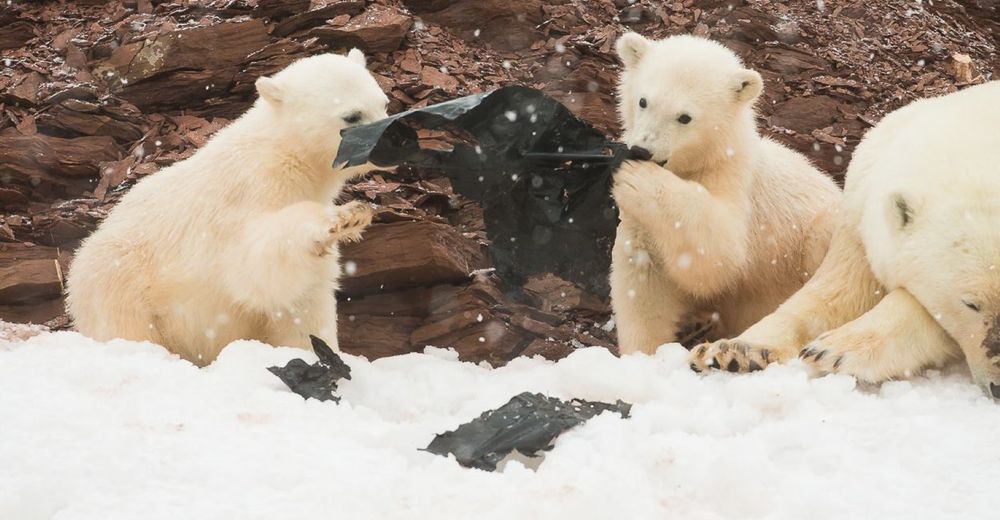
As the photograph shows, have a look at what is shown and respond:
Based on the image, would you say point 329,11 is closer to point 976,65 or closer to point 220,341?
point 220,341

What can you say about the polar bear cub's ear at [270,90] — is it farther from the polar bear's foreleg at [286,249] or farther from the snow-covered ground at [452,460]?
the snow-covered ground at [452,460]

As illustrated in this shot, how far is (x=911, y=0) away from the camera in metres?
10.3

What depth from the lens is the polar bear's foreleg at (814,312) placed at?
4.68 meters

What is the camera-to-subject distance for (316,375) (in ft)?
14.1

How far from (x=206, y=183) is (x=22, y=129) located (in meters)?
3.09

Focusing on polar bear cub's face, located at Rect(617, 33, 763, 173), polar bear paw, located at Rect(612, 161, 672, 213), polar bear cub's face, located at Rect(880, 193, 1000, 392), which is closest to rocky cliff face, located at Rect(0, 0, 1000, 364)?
polar bear cub's face, located at Rect(617, 33, 763, 173)

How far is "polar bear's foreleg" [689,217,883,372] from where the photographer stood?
468 centimetres

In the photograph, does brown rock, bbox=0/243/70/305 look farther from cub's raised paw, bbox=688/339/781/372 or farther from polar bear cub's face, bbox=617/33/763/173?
cub's raised paw, bbox=688/339/781/372

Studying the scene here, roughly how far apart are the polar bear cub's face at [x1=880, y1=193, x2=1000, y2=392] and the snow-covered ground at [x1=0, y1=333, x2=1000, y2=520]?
21 centimetres

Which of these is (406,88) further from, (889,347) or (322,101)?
(889,347)

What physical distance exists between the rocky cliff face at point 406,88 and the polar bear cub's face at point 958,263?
10.5 feet

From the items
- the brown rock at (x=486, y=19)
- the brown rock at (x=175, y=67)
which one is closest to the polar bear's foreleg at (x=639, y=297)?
the brown rock at (x=486, y=19)

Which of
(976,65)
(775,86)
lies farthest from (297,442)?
(976,65)

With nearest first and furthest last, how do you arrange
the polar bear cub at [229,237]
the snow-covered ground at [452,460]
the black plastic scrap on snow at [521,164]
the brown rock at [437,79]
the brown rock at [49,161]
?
the snow-covered ground at [452,460] → the black plastic scrap on snow at [521,164] → the polar bear cub at [229,237] → the brown rock at [49,161] → the brown rock at [437,79]
